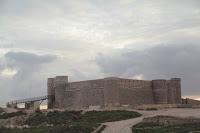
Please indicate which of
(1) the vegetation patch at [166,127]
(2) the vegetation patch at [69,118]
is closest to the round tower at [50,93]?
(2) the vegetation patch at [69,118]

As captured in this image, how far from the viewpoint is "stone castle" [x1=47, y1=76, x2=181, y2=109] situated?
214 feet

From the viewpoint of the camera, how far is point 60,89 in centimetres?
7231

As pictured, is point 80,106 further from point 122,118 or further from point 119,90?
point 122,118

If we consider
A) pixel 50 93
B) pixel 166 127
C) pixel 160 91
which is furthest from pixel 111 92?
pixel 166 127

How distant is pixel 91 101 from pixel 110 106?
14.6 feet

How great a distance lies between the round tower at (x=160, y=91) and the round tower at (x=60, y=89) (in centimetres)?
1261

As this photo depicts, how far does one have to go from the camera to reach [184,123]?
4434cm

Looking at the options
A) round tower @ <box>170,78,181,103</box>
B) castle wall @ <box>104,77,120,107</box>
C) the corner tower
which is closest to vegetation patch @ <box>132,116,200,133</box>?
castle wall @ <box>104,77,120,107</box>

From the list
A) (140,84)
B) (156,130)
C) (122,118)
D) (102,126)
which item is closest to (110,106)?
(140,84)

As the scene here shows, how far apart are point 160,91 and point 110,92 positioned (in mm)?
9344

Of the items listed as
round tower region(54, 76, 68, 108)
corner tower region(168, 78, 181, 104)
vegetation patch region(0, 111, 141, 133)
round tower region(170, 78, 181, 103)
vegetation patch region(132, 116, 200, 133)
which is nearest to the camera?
vegetation patch region(132, 116, 200, 133)

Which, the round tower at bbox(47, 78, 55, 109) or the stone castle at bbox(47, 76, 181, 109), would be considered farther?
the round tower at bbox(47, 78, 55, 109)

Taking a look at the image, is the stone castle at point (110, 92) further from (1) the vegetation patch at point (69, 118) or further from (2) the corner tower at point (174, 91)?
(1) the vegetation patch at point (69, 118)

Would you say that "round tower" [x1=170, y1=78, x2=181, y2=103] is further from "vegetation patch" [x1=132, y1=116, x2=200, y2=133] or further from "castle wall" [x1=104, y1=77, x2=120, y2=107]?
"vegetation patch" [x1=132, y1=116, x2=200, y2=133]
